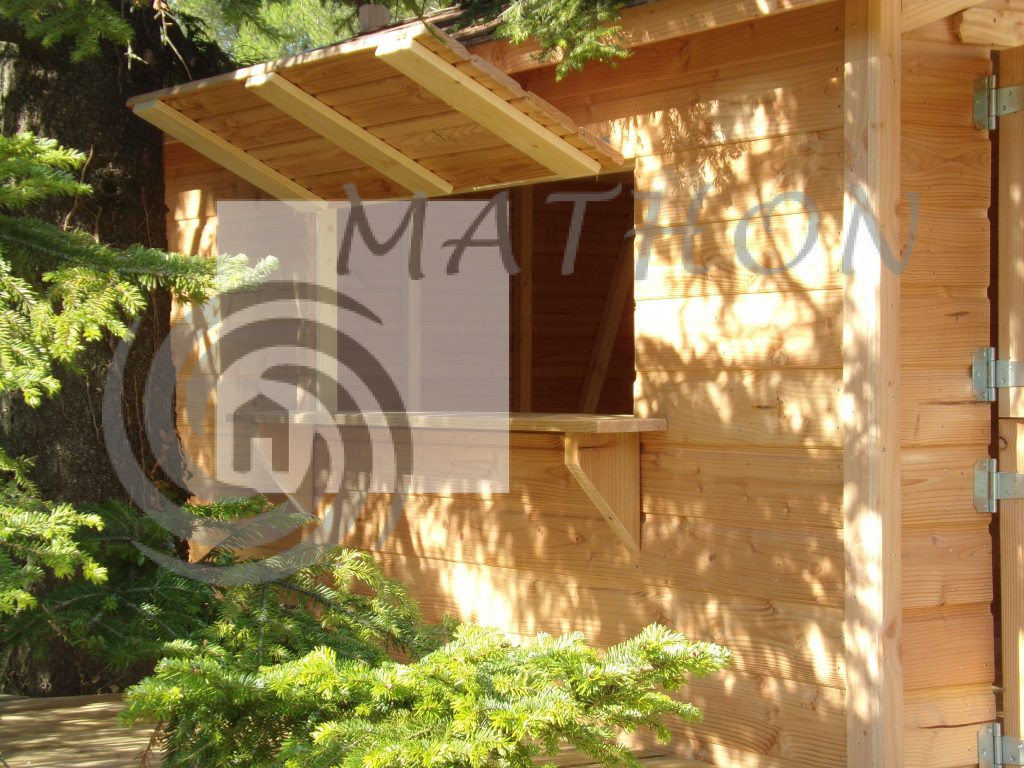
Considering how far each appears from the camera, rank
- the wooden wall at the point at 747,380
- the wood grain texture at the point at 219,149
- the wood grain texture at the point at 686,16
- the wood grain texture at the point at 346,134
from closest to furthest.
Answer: the wood grain texture at the point at 686,16 → the wooden wall at the point at 747,380 → the wood grain texture at the point at 346,134 → the wood grain texture at the point at 219,149

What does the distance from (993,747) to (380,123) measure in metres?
3.01

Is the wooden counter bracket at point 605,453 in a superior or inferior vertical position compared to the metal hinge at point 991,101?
inferior

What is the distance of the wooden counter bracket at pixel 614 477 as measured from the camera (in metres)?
4.40

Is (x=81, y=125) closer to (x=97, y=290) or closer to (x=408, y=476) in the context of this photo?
(x=408, y=476)

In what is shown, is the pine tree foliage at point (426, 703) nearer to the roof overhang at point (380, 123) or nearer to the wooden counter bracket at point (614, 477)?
the wooden counter bracket at point (614, 477)

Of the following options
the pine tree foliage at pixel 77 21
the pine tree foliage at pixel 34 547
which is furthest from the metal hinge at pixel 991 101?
the pine tree foliage at pixel 34 547

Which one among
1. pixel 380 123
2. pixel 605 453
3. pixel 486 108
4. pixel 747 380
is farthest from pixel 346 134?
pixel 747 380

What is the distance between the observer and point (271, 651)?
319cm

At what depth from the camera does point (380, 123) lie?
471 centimetres

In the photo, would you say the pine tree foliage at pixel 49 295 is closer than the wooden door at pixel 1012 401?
Yes

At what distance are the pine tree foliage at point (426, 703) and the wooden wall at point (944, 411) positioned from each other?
151 cm

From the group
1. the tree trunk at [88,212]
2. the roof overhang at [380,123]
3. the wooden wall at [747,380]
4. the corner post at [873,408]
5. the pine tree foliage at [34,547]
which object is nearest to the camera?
the pine tree foliage at [34,547]

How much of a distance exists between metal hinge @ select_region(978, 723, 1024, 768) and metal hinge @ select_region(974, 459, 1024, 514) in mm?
708

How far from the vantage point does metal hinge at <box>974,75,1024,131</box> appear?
4051 millimetres
